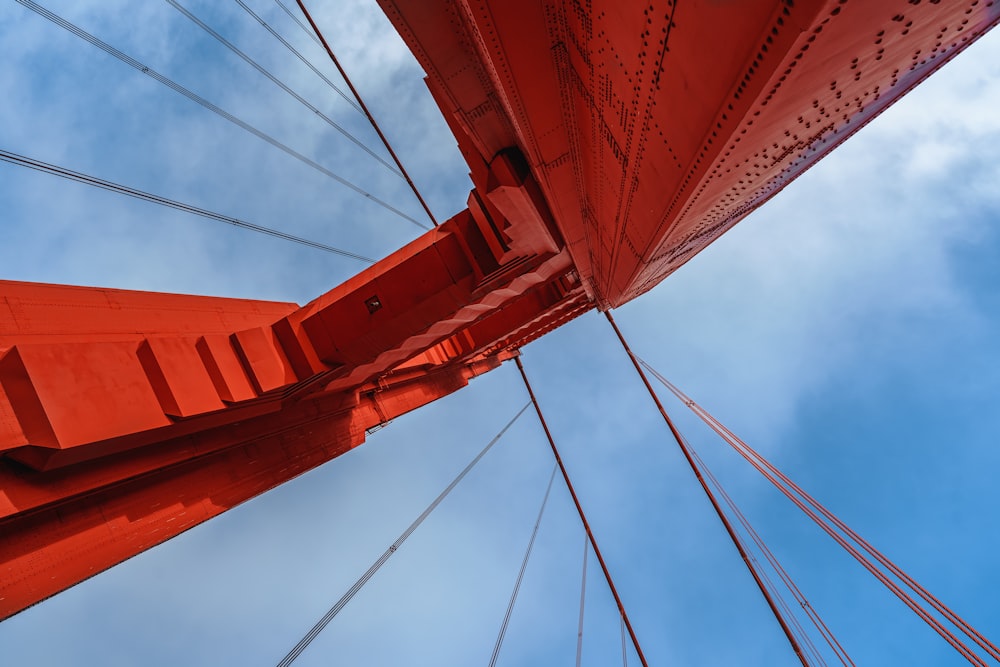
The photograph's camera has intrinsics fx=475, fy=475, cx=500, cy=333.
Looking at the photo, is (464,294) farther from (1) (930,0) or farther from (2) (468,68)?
(1) (930,0)

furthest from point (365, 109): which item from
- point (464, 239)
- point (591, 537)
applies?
point (591, 537)

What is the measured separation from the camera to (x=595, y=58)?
3.90 metres

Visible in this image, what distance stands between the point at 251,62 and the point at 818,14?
1146cm

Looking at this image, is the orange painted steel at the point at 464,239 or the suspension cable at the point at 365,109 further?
the suspension cable at the point at 365,109

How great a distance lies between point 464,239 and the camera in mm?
7305

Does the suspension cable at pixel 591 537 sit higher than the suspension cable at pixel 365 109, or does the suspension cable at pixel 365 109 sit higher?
the suspension cable at pixel 365 109

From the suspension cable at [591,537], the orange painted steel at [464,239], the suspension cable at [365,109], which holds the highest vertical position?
the suspension cable at [365,109]

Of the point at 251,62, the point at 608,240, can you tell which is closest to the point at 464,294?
the point at 608,240

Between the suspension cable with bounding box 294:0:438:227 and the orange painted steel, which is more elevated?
the suspension cable with bounding box 294:0:438:227

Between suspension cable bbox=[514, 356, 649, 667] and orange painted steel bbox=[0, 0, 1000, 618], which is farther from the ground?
orange painted steel bbox=[0, 0, 1000, 618]

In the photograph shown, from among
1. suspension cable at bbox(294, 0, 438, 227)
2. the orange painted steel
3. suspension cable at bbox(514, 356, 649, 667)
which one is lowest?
suspension cable at bbox(514, 356, 649, 667)

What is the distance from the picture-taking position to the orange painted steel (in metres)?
2.83

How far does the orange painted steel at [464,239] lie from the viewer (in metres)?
2.83

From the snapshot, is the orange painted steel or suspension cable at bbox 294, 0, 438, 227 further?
suspension cable at bbox 294, 0, 438, 227
